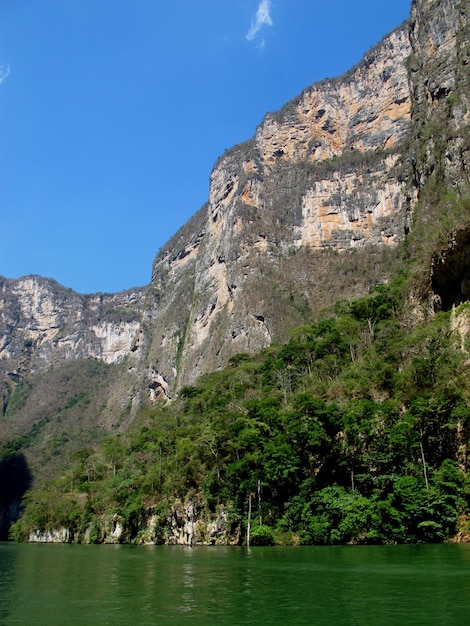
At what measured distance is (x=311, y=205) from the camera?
112 metres

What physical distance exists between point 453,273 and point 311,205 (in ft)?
237

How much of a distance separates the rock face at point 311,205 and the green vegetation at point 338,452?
3756cm

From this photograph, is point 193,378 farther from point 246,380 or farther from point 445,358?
point 445,358

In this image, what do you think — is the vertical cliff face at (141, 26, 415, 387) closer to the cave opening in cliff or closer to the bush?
the cave opening in cliff

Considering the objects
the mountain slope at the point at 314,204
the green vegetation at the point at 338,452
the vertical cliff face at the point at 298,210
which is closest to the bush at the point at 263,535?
the green vegetation at the point at 338,452

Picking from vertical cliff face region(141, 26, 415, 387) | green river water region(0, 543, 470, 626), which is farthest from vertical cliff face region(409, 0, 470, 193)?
green river water region(0, 543, 470, 626)

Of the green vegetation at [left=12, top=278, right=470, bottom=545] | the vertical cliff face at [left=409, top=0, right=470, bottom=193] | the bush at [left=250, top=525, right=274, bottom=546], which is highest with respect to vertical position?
the vertical cliff face at [left=409, top=0, right=470, bottom=193]

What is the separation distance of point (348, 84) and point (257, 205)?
36.7 meters

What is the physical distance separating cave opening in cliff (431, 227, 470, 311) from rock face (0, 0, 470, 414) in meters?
36.3

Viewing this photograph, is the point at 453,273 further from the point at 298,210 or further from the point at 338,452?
the point at 298,210

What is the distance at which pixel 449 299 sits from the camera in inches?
1710

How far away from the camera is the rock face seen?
315 ft

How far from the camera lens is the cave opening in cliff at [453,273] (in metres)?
40.1

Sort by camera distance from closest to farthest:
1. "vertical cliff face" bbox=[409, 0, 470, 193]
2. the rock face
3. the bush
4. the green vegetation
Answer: the green vegetation < the bush < "vertical cliff face" bbox=[409, 0, 470, 193] < the rock face
